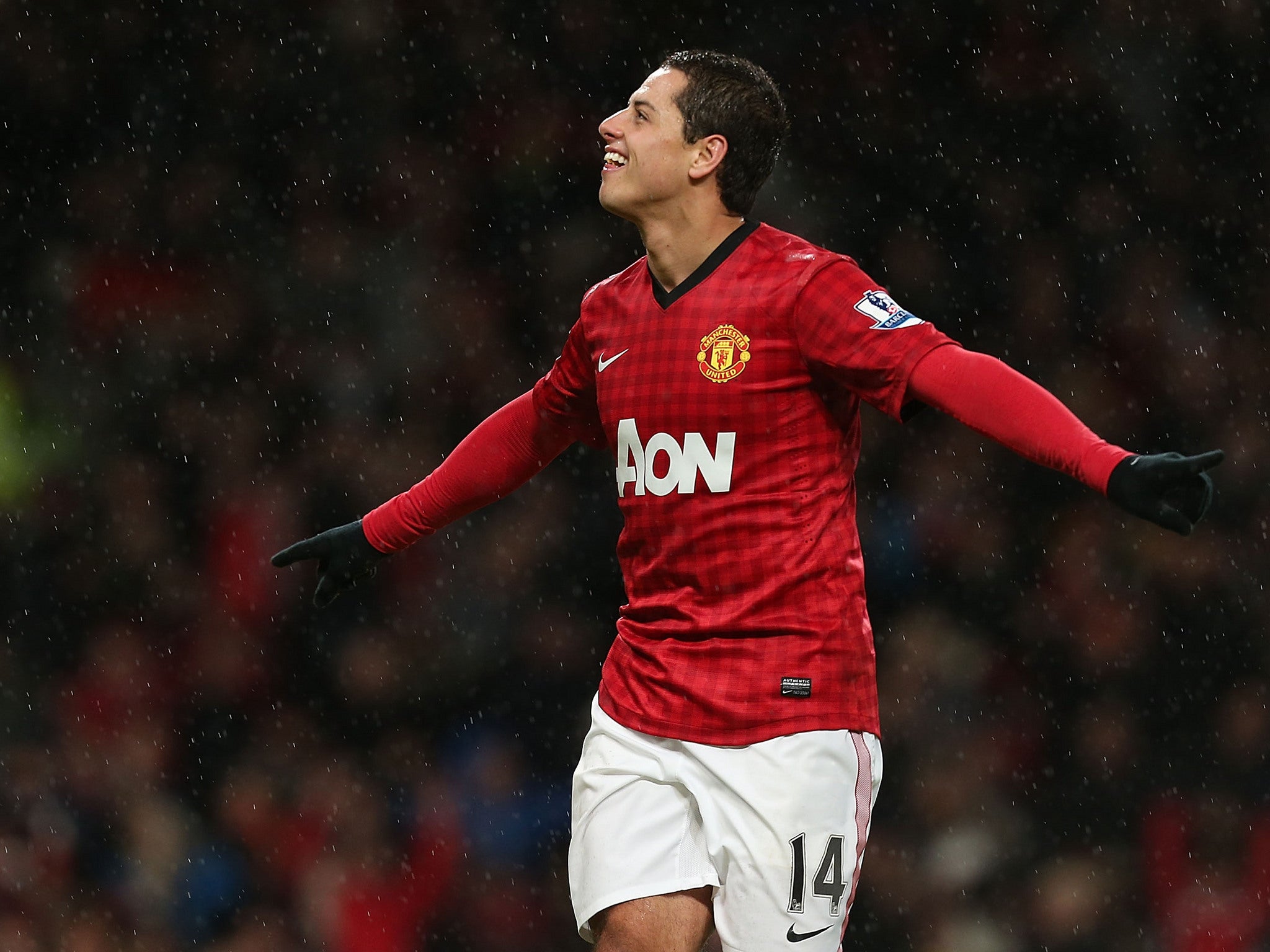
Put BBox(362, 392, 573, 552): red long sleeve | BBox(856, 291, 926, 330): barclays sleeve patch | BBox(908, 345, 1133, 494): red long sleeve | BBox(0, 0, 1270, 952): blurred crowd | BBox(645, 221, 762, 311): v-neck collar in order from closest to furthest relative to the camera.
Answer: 1. BBox(908, 345, 1133, 494): red long sleeve
2. BBox(856, 291, 926, 330): barclays sleeve patch
3. BBox(645, 221, 762, 311): v-neck collar
4. BBox(362, 392, 573, 552): red long sleeve
5. BBox(0, 0, 1270, 952): blurred crowd

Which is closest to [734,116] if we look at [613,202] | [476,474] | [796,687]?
[613,202]

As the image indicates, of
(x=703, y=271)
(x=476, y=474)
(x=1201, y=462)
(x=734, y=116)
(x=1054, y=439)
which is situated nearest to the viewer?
(x=1201, y=462)

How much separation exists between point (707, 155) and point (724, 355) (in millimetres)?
357

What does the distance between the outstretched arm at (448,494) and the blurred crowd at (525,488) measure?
5.11 feet

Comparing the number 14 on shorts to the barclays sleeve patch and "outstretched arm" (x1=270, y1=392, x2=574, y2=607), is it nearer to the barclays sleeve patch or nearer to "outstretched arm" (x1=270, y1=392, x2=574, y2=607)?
the barclays sleeve patch

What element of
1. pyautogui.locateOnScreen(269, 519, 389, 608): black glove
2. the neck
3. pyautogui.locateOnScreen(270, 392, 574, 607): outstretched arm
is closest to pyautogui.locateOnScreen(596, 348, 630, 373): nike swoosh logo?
the neck

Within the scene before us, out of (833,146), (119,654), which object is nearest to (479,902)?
(119,654)

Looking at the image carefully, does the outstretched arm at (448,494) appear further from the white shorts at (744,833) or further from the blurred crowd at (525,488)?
the blurred crowd at (525,488)

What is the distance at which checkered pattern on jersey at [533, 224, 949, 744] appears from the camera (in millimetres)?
2027

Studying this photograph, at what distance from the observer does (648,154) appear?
2.22m

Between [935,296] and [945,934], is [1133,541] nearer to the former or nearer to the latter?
[935,296]

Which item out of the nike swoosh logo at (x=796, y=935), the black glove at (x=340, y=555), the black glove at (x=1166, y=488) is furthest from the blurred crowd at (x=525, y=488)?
the black glove at (x=1166, y=488)

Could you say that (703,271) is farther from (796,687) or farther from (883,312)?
(796,687)

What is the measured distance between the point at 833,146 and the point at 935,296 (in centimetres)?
52
